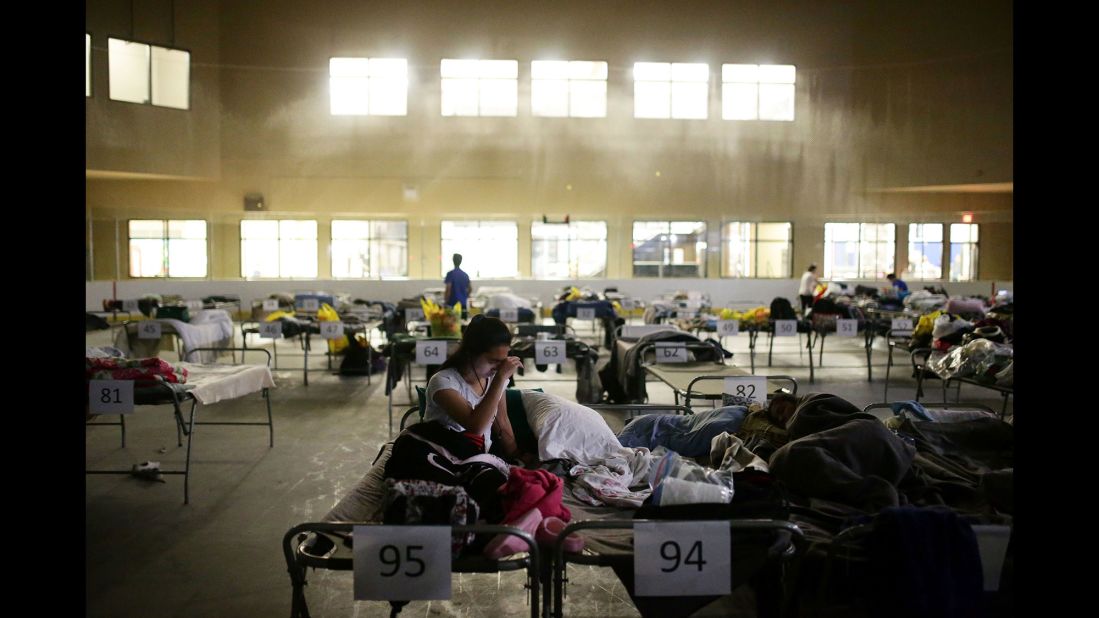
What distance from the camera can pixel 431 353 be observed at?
7.07 metres

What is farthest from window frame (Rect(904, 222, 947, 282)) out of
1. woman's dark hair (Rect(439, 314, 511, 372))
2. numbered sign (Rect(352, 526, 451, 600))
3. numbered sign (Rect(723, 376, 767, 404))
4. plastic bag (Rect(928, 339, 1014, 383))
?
numbered sign (Rect(352, 526, 451, 600))

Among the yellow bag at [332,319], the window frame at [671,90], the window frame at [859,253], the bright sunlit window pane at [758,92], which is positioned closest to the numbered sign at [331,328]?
the yellow bag at [332,319]

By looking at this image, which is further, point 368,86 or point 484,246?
point 484,246

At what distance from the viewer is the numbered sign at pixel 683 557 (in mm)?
2396

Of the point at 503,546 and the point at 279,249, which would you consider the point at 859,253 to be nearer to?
the point at 279,249

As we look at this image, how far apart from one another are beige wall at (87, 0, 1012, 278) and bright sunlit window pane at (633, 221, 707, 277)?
0.31m

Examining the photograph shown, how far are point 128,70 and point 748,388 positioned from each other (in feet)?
58.2

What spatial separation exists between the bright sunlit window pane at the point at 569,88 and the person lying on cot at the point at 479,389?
1779cm

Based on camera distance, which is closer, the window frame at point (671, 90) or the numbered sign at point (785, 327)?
the numbered sign at point (785, 327)

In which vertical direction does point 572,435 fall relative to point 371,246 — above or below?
A: below

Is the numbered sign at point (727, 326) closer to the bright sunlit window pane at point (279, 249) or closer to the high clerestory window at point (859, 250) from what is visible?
the high clerestory window at point (859, 250)

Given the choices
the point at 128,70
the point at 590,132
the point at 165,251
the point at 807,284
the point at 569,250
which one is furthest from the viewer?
the point at 569,250

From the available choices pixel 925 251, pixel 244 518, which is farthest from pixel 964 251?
pixel 244 518
